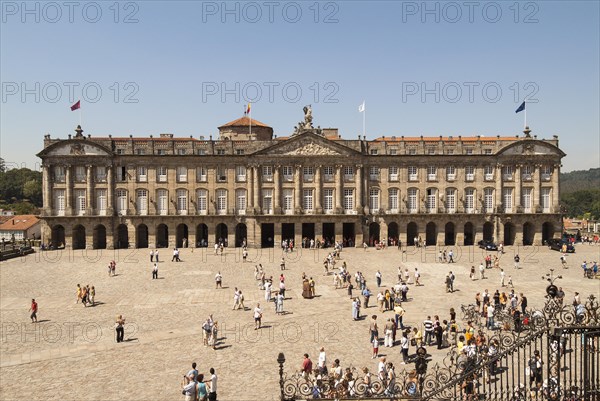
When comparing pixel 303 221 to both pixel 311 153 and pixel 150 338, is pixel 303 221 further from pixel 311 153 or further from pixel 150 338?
pixel 150 338

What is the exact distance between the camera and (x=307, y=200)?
184 feet

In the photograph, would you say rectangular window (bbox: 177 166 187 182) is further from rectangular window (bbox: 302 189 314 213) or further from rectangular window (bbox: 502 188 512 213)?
rectangular window (bbox: 502 188 512 213)

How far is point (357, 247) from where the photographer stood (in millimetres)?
55281

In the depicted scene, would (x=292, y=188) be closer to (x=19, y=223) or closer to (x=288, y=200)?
(x=288, y=200)

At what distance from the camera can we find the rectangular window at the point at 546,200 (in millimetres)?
57125

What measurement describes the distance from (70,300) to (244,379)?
59.3 feet

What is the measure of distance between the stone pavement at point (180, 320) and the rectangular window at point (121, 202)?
9.67 meters

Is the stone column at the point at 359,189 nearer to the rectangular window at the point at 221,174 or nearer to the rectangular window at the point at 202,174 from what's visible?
the rectangular window at the point at 221,174

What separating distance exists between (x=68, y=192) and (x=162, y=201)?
10354mm

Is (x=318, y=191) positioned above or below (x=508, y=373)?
above

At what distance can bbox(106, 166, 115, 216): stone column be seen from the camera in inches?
2135

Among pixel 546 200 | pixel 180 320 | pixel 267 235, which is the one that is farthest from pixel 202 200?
pixel 546 200

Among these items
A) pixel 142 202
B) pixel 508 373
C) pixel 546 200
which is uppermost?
pixel 546 200

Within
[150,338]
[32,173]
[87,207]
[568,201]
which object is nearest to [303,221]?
[87,207]
